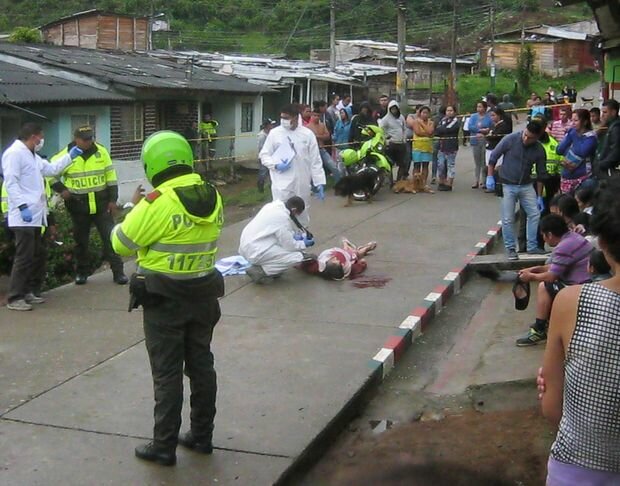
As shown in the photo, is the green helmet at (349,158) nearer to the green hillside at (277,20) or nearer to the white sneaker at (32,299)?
the white sneaker at (32,299)

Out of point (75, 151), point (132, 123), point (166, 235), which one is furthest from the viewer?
point (132, 123)

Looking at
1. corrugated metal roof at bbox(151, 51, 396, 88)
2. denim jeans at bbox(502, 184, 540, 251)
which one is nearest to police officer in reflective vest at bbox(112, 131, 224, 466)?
denim jeans at bbox(502, 184, 540, 251)

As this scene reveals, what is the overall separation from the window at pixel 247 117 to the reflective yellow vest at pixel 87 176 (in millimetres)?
19149

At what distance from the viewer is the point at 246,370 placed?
20.4ft

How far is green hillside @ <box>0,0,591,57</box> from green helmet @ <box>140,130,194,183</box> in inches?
1804

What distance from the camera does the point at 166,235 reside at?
4.47 metres

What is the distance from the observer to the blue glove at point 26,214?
7.75 m

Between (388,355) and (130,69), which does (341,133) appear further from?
(388,355)

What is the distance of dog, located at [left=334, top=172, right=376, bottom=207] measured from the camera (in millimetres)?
14278

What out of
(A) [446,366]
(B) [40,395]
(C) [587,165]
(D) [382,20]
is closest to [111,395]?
(B) [40,395]

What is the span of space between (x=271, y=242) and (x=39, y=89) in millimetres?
11316

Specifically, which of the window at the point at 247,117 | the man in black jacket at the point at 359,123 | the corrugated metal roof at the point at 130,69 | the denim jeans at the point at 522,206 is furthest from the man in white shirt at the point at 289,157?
the window at the point at 247,117

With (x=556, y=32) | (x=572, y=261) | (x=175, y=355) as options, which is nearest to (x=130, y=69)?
(x=572, y=261)

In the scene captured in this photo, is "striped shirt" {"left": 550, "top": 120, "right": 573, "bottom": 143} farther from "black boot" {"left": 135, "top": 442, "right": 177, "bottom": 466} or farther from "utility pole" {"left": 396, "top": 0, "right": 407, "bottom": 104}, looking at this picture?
"utility pole" {"left": 396, "top": 0, "right": 407, "bottom": 104}
